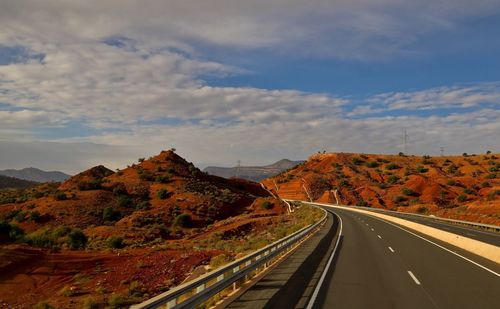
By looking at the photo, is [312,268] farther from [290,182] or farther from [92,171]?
[290,182]

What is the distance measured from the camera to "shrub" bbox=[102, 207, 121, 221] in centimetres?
6106

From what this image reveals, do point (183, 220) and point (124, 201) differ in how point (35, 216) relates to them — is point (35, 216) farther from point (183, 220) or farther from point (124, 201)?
point (183, 220)

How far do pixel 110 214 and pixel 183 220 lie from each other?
35.2 ft

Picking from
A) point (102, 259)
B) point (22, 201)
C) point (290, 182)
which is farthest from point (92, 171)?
point (102, 259)

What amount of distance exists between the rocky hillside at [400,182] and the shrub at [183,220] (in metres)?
37.0

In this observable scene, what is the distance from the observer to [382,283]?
12.5 meters

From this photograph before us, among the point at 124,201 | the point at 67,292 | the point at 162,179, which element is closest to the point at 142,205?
the point at 124,201

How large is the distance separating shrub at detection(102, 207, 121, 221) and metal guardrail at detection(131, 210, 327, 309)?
46.5 meters

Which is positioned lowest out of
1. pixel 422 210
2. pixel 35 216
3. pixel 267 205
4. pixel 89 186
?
pixel 35 216

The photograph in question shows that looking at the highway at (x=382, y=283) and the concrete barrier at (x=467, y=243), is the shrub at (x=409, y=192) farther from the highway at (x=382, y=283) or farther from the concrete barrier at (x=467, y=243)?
the highway at (x=382, y=283)

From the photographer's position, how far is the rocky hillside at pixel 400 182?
90.5 m

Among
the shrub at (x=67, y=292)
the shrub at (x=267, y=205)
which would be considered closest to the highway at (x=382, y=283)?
the shrub at (x=67, y=292)

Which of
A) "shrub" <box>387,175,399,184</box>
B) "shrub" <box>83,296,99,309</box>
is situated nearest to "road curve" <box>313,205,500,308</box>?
"shrub" <box>83,296,99,309</box>

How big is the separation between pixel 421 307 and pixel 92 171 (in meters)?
99.0
